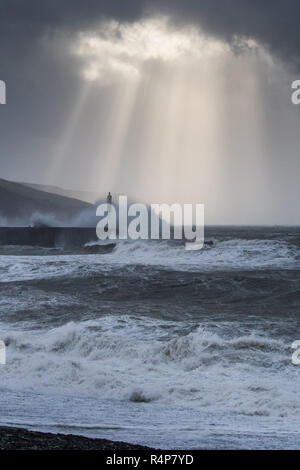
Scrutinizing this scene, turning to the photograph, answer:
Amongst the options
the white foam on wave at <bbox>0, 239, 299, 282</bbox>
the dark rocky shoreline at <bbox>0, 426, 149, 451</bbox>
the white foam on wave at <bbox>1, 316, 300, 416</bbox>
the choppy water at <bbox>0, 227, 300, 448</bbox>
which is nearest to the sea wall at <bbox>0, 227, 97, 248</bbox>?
the white foam on wave at <bbox>0, 239, 299, 282</bbox>

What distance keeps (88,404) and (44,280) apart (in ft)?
43.3

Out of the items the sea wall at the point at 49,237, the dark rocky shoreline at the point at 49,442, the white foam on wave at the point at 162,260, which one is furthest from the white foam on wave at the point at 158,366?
the sea wall at the point at 49,237

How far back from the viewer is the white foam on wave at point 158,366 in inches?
258

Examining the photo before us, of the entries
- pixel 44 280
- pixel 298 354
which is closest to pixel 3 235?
pixel 44 280

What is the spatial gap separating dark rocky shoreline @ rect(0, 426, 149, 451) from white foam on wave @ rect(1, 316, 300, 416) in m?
2.09

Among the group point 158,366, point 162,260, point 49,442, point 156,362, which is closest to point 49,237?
point 162,260

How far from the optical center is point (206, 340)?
910 cm

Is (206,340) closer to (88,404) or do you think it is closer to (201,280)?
(88,404)

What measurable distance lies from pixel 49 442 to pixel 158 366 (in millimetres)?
3986

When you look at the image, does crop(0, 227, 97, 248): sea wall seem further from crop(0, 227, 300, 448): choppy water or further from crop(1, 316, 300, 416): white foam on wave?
crop(1, 316, 300, 416): white foam on wave

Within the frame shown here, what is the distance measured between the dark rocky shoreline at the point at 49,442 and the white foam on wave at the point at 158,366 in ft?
6.86

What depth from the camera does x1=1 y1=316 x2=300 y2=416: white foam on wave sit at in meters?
6.55

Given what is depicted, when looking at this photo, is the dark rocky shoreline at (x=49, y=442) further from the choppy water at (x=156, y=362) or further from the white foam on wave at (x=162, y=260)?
the white foam on wave at (x=162, y=260)

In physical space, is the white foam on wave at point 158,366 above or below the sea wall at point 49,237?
below
